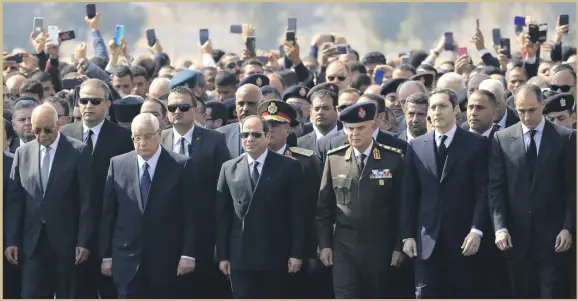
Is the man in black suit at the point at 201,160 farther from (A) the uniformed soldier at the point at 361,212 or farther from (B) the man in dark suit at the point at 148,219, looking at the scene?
(A) the uniformed soldier at the point at 361,212

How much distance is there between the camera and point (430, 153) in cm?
1283

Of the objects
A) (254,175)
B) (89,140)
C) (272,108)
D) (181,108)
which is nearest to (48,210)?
(89,140)

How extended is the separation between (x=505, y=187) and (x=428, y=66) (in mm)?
6622

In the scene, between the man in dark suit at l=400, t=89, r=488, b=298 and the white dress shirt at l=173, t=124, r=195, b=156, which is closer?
the man in dark suit at l=400, t=89, r=488, b=298

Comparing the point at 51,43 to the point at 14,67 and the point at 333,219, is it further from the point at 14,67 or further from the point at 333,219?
the point at 333,219

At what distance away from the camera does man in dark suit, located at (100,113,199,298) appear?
12914 millimetres

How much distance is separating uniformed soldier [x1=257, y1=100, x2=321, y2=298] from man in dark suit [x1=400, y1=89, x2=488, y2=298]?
33.1 inches

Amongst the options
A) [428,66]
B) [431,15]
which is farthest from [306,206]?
[431,15]

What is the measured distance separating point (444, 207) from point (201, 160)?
2.31 meters

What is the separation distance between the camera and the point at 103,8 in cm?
3122

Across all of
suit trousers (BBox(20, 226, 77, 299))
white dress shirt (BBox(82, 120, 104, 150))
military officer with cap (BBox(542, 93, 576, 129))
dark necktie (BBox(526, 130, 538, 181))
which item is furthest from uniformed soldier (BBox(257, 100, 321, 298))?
military officer with cap (BBox(542, 93, 576, 129))

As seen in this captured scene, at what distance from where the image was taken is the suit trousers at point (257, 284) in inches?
507

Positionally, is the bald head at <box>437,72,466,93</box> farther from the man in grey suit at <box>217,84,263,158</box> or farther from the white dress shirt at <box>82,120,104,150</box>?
the white dress shirt at <box>82,120,104,150</box>

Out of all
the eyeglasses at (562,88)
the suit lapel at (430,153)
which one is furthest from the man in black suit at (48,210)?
the eyeglasses at (562,88)
